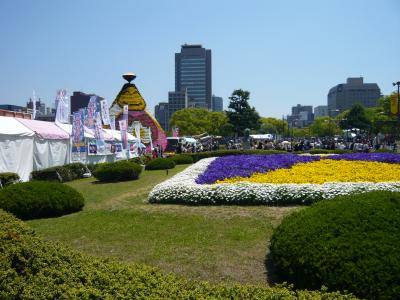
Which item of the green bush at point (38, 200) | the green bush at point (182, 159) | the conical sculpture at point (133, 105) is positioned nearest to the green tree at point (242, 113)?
the conical sculpture at point (133, 105)

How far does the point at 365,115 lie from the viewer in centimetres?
9056

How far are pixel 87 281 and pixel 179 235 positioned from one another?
4.42 m

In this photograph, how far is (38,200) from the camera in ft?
33.2

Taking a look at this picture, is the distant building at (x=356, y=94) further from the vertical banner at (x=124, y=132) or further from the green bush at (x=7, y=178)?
the green bush at (x=7, y=178)

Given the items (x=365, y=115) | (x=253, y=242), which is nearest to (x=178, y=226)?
(x=253, y=242)

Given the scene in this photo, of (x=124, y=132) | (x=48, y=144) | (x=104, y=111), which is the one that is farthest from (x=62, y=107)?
(x=124, y=132)

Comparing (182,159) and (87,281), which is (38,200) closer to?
(87,281)

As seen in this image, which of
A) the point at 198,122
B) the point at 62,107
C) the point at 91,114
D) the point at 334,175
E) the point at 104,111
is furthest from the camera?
the point at 198,122

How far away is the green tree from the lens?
69.2 metres

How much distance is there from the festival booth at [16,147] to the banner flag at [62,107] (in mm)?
3511

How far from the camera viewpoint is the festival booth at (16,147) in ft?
56.0

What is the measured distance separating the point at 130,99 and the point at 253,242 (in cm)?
4095

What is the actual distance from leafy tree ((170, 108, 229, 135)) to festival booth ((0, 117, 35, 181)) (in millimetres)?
78228

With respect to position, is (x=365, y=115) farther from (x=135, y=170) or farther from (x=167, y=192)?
(x=167, y=192)
